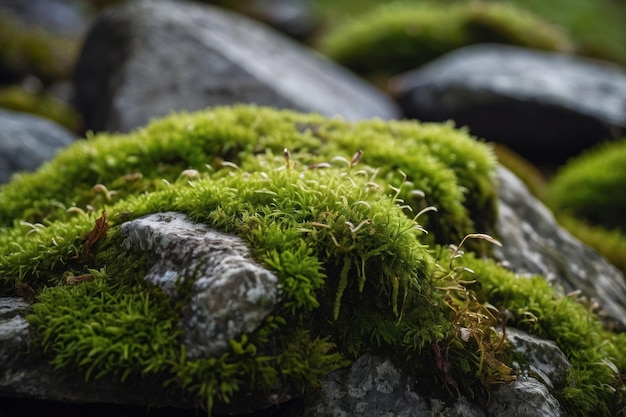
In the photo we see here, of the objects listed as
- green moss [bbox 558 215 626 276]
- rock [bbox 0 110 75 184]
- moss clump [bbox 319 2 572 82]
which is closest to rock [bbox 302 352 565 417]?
green moss [bbox 558 215 626 276]

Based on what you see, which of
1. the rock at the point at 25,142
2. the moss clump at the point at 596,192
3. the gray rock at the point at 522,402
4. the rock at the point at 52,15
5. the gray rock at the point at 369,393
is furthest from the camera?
the rock at the point at 52,15

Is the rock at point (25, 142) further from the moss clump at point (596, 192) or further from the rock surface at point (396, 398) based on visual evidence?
the moss clump at point (596, 192)

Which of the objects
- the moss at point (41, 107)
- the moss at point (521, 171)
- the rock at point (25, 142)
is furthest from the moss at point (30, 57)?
the moss at point (521, 171)

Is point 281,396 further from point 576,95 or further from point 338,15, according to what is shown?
point 338,15

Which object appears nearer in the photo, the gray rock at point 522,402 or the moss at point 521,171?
the gray rock at point 522,402

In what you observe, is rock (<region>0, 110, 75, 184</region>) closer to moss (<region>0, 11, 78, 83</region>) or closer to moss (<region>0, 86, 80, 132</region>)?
moss (<region>0, 86, 80, 132</region>)

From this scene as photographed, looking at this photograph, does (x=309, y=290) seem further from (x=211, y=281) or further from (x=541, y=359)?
(x=541, y=359)
